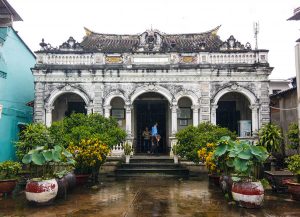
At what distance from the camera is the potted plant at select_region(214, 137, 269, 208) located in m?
6.82

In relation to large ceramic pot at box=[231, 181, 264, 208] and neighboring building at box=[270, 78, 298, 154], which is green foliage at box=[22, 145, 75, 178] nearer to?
large ceramic pot at box=[231, 181, 264, 208]

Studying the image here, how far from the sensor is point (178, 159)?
43.8 feet

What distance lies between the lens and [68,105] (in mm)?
15797

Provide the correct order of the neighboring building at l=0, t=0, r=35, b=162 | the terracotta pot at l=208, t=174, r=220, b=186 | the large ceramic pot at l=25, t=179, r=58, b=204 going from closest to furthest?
the large ceramic pot at l=25, t=179, r=58, b=204, the terracotta pot at l=208, t=174, r=220, b=186, the neighboring building at l=0, t=0, r=35, b=162

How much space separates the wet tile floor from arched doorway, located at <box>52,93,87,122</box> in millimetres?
6712

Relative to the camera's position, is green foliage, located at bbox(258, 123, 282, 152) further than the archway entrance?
No

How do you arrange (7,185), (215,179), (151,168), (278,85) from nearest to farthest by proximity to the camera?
(7,185) → (215,179) → (151,168) → (278,85)

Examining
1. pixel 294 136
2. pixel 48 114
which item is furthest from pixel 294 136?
pixel 48 114

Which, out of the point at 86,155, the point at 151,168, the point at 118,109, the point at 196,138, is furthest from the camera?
the point at 118,109

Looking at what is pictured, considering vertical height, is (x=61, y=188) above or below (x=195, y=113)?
below

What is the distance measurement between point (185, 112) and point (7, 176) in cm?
911

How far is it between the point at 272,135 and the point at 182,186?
13.1ft

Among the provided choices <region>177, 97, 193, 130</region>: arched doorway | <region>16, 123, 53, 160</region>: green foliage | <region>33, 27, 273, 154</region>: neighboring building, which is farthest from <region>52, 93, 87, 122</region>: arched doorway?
<region>16, 123, 53, 160</region>: green foliage

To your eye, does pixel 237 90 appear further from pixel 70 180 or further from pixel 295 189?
pixel 70 180
